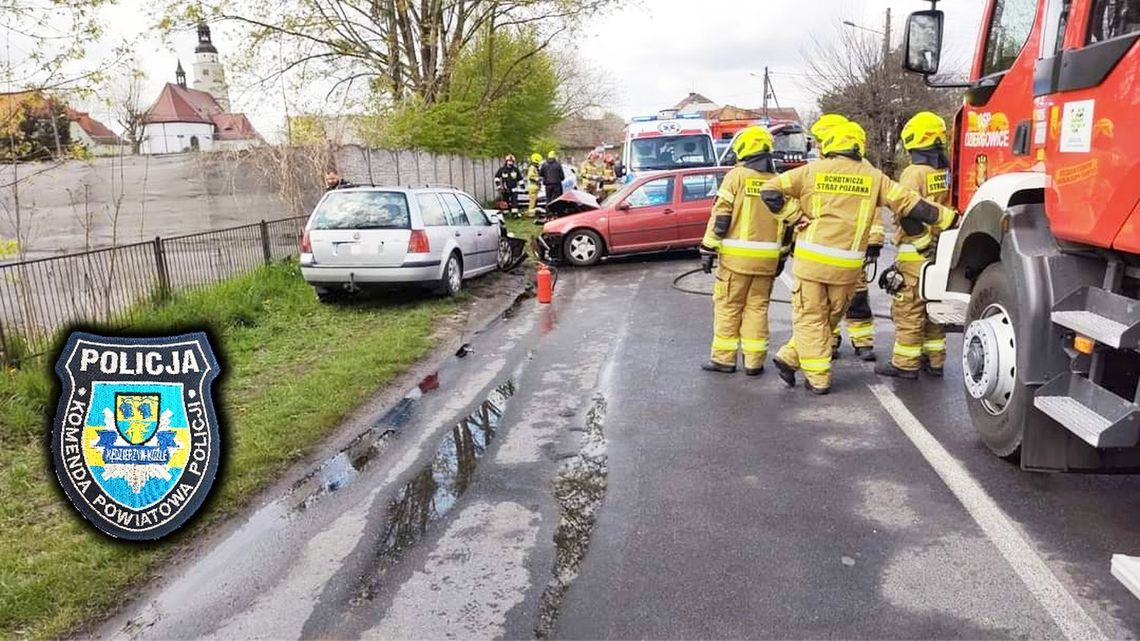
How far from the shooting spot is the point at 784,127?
2556cm

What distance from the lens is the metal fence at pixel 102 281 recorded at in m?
6.84

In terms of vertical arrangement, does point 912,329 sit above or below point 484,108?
below

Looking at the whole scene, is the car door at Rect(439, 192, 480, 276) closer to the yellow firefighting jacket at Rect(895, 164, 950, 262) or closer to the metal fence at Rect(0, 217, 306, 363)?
the metal fence at Rect(0, 217, 306, 363)

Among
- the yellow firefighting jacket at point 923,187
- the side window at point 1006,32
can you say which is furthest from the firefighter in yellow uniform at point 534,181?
the side window at point 1006,32

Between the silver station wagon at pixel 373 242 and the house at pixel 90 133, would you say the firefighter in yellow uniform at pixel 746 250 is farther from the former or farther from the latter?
the house at pixel 90 133

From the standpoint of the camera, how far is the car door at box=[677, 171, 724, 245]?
13.6 meters

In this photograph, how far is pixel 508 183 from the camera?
21312 mm

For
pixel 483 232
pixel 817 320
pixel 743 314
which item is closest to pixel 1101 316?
pixel 817 320

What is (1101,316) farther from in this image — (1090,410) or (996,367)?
(996,367)

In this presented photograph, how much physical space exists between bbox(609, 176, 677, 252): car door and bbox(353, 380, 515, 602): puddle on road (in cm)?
806

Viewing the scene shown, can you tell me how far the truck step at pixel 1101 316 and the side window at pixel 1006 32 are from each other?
5.37 ft

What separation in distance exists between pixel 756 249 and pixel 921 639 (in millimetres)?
3770

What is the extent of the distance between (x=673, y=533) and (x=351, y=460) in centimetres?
220

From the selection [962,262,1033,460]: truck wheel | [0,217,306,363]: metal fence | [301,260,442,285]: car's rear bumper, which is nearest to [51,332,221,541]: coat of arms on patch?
[962,262,1033,460]: truck wheel
